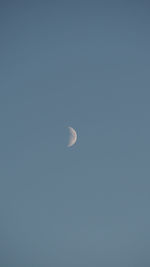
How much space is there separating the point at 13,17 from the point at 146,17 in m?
4.25

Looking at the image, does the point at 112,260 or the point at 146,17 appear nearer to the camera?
the point at 146,17

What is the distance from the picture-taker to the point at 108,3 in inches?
376

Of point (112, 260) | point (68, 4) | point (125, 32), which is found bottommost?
point (112, 260)

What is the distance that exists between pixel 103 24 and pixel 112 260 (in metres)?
8.41

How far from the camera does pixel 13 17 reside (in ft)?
31.4

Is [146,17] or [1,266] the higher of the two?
[146,17]

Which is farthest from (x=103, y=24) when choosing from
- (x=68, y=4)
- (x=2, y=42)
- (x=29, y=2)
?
(x=2, y=42)

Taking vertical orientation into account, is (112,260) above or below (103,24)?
below

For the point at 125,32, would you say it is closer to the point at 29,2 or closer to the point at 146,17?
the point at 146,17

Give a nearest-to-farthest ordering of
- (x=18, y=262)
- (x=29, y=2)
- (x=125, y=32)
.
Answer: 1. (x=29, y=2)
2. (x=125, y=32)
3. (x=18, y=262)

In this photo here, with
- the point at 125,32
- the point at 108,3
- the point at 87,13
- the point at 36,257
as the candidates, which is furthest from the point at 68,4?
the point at 36,257

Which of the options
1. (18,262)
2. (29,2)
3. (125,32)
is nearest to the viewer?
(29,2)

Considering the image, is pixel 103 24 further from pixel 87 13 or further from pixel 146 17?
pixel 146 17

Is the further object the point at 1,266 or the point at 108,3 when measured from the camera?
the point at 1,266
